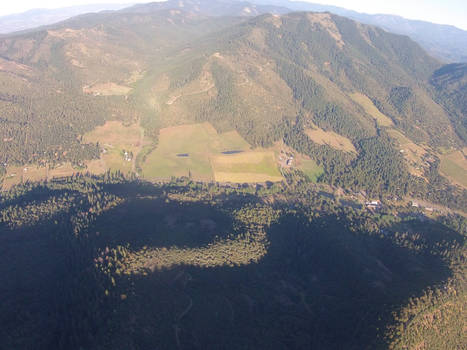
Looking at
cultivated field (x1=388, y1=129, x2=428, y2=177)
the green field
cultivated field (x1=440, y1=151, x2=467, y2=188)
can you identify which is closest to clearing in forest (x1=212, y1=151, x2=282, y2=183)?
the green field

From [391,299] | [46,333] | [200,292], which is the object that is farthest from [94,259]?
[391,299]

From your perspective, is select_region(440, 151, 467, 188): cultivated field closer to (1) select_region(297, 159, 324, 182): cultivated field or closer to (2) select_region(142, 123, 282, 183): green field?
(1) select_region(297, 159, 324, 182): cultivated field

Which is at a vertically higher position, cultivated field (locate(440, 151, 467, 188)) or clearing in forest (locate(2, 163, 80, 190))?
clearing in forest (locate(2, 163, 80, 190))

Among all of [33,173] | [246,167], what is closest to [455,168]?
[246,167]

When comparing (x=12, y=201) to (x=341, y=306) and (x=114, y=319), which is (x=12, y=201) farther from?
(x=341, y=306)

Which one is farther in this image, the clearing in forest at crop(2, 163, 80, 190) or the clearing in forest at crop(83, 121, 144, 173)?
the clearing in forest at crop(83, 121, 144, 173)

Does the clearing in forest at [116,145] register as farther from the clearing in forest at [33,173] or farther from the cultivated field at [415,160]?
the cultivated field at [415,160]

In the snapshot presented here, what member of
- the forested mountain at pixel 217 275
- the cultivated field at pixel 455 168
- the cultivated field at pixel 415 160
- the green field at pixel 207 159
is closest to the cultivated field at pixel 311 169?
the green field at pixel 207 159
